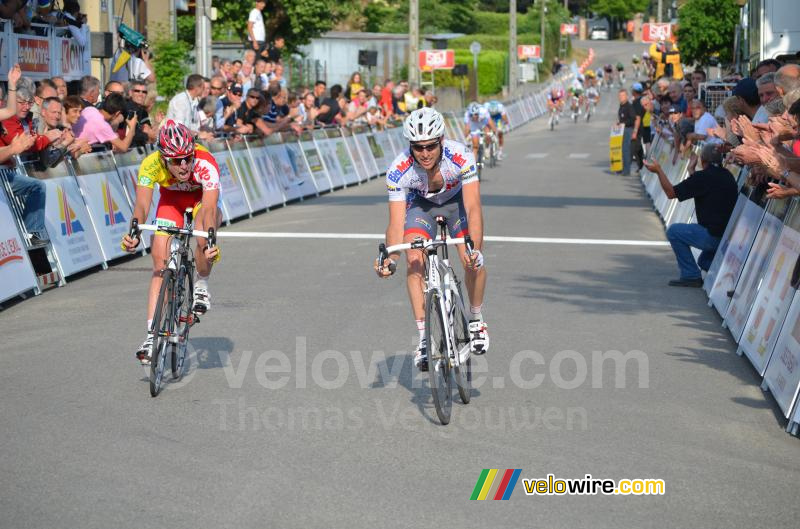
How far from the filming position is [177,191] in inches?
372

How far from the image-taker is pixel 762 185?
1125cm

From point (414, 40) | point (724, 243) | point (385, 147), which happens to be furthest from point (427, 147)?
point (414, 40)

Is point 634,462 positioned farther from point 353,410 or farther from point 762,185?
point 762,185

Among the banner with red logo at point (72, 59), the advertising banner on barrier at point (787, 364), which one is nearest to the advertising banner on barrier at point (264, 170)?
the banner with red logo at point (72, 59)

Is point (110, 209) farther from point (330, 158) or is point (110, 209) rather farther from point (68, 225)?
point (330, 158)

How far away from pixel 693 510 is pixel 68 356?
18.0 feet

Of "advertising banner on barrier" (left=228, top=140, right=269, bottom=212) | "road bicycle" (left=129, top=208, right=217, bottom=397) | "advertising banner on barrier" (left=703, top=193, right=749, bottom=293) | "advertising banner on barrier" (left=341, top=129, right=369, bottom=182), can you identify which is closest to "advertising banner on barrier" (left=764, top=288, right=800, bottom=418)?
"advertising banner on barrier" (left=703, top=193, right=749, bottom=293)

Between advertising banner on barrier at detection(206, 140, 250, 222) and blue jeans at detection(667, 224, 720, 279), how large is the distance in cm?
820

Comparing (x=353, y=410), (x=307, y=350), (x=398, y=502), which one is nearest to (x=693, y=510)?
(x=398, y=502)

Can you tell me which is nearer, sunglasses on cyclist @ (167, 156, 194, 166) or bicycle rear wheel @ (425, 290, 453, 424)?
bicycle rear wheel @ (425, 290, 453, 424)

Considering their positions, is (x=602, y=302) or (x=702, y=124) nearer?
(x=602, y=302)

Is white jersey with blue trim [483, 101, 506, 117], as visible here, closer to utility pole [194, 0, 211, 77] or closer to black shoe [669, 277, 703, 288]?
utility pole [194, 0, 211, 77]

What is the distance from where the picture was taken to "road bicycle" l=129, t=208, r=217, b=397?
842 centimetres

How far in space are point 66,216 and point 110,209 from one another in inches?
52.1
